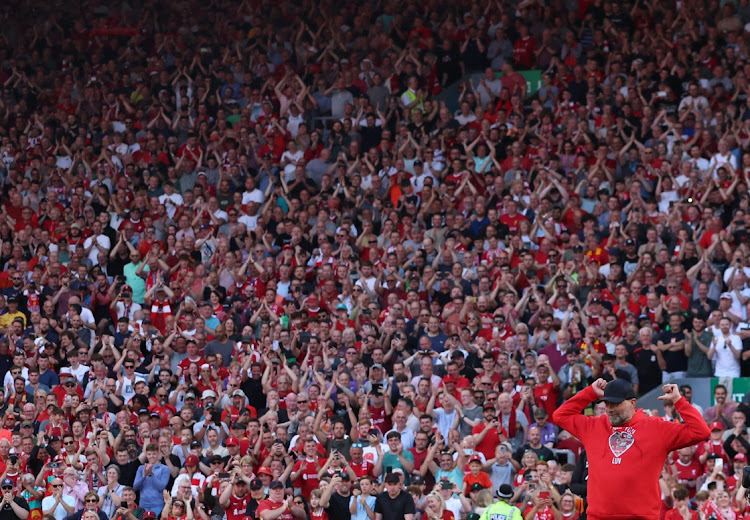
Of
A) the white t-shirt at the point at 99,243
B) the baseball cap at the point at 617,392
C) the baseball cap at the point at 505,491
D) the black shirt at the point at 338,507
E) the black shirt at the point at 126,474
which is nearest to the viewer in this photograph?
the baseball cap at the point at 617,392

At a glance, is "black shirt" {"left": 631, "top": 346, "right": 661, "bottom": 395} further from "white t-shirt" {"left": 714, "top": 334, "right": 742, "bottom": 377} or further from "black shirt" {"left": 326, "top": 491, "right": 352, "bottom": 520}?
"black shirt" {"left": 326, "top": 491, "right": 352, "bottom": 520}

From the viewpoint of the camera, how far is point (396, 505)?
1505 cm

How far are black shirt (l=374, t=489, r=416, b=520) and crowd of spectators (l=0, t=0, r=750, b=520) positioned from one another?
0.04m

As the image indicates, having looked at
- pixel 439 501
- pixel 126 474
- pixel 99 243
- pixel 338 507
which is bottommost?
pixel 99 243

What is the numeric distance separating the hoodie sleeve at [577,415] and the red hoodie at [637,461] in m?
0.22

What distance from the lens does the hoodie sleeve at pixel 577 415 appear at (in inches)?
323

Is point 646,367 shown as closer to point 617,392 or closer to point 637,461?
point 637,461

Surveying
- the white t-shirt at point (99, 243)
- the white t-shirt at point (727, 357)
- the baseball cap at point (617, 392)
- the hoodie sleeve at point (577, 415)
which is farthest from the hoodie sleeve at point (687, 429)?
the white t-shirt at point (99, 243)

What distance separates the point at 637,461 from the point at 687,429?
34 centimetres

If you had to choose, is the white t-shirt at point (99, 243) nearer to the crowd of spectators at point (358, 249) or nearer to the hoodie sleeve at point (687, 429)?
the crowd of spectators at point (358, 249)

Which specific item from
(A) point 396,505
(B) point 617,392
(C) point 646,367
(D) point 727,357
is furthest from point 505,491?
(B) point 617,392

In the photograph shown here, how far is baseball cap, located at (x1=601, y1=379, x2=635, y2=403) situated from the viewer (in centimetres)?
775

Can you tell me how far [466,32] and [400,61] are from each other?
1430mm

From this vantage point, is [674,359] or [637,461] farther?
[674,359]
